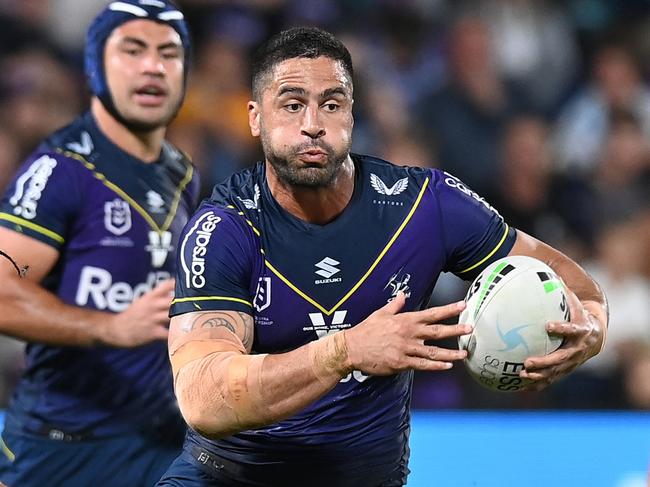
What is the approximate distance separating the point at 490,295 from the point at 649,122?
21.2 feet

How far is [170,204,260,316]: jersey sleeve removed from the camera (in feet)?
11.8

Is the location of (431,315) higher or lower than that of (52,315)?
lower

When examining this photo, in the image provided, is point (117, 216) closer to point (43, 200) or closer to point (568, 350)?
point (43, 200)

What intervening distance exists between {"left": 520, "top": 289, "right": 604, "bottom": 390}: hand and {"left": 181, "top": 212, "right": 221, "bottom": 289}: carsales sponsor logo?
1.02 metres

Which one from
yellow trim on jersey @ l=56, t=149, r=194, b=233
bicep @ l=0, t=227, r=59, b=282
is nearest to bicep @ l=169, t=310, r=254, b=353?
bicep @ l=0, t=227, r=59, b=282

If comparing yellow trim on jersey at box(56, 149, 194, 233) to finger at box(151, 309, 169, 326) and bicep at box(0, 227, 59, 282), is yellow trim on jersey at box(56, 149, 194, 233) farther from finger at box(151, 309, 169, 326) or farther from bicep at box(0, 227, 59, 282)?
finger at box(151, 309, 169, 326)

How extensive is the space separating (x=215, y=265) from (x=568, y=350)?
109cm

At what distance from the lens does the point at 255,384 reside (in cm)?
320

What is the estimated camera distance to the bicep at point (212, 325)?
11.5ft

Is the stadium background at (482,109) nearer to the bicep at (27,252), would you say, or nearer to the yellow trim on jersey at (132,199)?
the yellow trim on jersey at (132,199)

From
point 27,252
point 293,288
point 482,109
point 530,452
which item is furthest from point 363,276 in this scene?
point 482,109

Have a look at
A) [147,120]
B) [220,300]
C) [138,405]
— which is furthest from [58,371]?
[220,300]

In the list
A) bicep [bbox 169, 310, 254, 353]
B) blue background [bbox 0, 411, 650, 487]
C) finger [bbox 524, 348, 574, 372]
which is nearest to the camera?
finger [bbox 524, 348, 574, 372]

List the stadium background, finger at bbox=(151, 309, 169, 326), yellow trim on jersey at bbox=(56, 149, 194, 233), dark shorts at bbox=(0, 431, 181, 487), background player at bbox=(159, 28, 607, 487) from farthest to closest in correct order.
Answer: the stadium background → yellow trim on jersey at bbox=(56, 149, 194, 233) → dark shorts at bbox=(0, 431, 181, 487) → finger at bbox=(151, 309, 169, 326) → background player at bbox=(159, 28, 607, 487)
